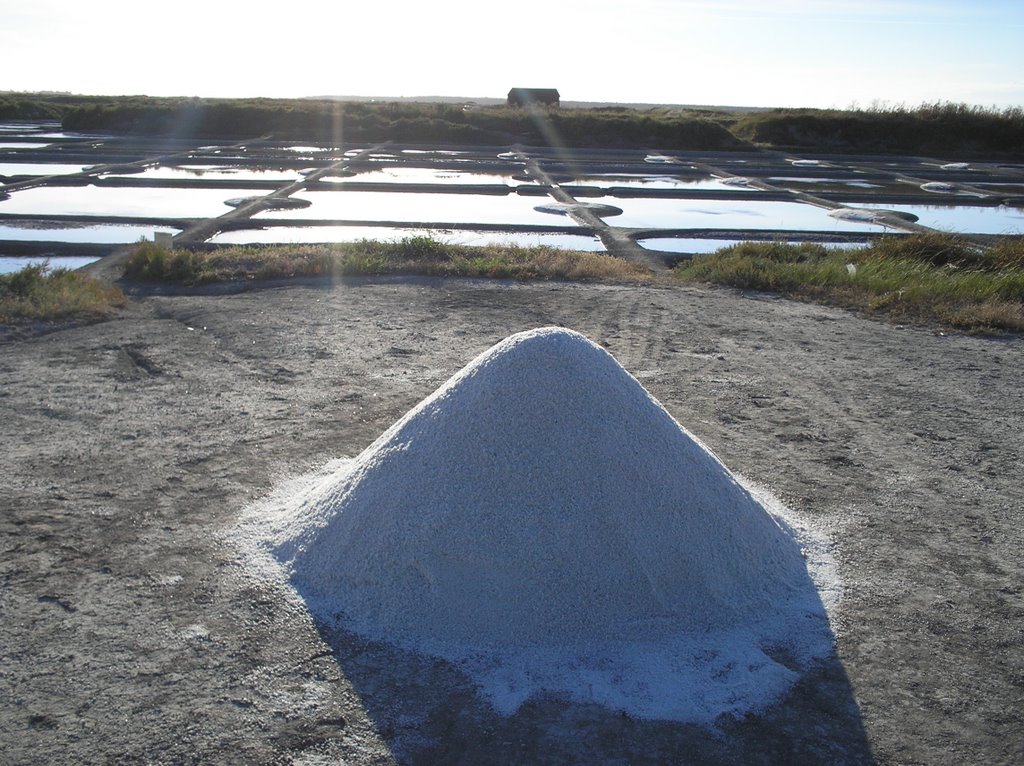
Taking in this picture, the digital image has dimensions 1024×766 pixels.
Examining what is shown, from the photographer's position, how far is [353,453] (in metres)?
3.22

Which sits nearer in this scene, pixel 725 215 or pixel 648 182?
pixel 725 215

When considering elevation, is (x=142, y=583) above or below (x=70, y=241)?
below

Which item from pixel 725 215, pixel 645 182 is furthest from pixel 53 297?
pixel 645 182

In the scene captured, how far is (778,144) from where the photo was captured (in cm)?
2117

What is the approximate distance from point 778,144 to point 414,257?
665 inches

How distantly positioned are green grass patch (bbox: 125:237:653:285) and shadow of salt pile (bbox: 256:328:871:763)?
3920 mm

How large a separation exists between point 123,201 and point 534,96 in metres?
22.3

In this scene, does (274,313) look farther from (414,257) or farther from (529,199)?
(529,199)

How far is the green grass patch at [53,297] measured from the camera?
479 cm

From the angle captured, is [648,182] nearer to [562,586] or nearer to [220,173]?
[220,173]

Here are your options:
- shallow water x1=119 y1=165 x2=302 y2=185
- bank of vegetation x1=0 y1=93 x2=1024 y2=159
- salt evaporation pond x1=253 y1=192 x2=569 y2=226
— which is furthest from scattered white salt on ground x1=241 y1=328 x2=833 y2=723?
bank of vegetation x1=0 y1=93 x2=1024 y2=159

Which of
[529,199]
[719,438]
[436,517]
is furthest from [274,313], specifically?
[529,199]

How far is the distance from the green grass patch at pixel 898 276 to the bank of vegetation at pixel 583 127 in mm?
13323

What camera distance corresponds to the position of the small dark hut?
29016 millimetres
